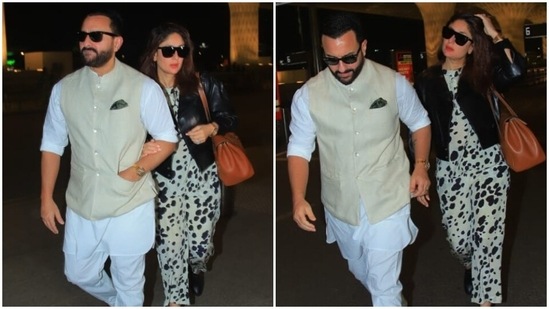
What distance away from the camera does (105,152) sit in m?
2.55

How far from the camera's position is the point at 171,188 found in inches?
123

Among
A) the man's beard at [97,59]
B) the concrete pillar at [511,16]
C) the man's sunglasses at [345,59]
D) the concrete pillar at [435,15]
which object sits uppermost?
the concrete pillar at [511,16]

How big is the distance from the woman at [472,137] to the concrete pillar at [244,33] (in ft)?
3.75

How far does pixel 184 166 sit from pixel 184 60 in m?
0.55

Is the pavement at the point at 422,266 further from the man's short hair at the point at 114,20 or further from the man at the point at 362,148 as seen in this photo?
the man's short hair at the point at 114,20

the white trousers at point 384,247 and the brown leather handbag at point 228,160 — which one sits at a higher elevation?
the brown leather handbag at point 228,160

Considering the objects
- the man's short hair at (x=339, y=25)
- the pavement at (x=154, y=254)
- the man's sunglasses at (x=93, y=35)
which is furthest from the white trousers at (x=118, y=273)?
the man's short hair at (x=339, y=25)

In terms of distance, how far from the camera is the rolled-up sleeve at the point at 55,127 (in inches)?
103

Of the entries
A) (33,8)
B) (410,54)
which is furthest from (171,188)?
(410,54)

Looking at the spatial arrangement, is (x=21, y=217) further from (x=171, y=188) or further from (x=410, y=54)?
(x=410, y=54)

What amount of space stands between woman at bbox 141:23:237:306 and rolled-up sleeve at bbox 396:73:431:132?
924mm

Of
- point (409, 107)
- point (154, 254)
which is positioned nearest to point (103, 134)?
point (409, 107)

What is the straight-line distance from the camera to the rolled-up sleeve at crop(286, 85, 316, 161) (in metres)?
2.62

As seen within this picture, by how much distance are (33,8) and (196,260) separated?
188 centimetres
